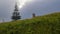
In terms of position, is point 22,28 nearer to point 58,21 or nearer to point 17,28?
point 17,28

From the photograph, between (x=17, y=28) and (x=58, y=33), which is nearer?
(x=58, y=33)

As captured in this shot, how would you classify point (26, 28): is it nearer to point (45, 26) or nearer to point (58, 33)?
point (45, 26)

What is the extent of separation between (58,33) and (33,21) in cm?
225

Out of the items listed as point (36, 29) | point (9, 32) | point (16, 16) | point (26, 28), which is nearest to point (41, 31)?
point (36, 29)

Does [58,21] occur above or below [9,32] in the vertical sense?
above

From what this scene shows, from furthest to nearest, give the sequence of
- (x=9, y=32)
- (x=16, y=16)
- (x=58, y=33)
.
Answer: (x=16, y=16), (x=9, y=32), (x=58, y=33)

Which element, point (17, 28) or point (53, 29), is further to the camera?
point (17, 28)

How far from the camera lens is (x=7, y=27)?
14344mm

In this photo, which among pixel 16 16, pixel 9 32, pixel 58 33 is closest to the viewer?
pixel 58 33

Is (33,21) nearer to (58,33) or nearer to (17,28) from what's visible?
(17,28)

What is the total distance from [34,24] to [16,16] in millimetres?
31155

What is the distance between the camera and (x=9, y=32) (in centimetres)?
1378

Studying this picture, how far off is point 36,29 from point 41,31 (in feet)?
1.32

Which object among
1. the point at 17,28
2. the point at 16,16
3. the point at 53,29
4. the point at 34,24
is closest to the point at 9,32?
the point at 17,28
